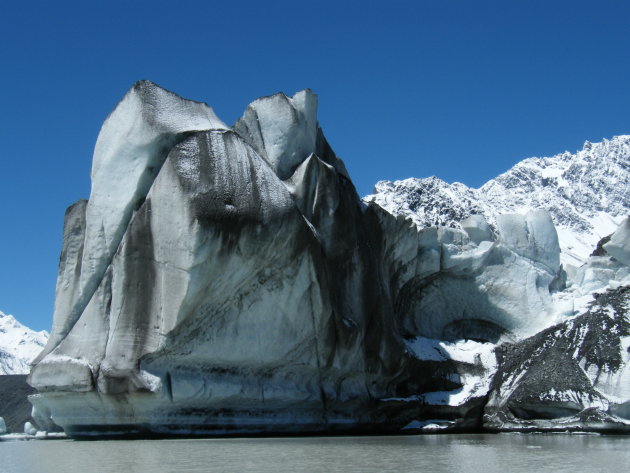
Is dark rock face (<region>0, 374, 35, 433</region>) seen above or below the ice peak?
below

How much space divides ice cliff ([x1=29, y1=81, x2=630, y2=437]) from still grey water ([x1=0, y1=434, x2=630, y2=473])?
6.55 ft

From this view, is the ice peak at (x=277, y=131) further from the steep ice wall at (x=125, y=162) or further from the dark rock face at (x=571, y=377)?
the dark rock face at (x=571, y=377)

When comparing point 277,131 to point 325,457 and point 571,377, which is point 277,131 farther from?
point 325,457

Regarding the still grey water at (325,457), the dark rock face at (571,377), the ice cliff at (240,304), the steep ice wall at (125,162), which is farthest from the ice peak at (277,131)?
the dark rock face at (571,377)

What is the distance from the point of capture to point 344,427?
76.8ft

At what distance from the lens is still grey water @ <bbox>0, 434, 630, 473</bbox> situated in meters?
11.7

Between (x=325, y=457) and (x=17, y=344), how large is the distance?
4653 inches

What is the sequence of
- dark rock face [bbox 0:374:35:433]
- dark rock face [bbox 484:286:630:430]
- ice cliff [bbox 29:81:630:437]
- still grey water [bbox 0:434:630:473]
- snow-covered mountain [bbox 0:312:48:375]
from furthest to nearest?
snow-covered mountain [bbox 0:312:48:375] → dark rock face [bbox 0:374:35:433] → dark rock face [bbox 484:286:630:430] → ice cliff [bbox 29:81:630:437] → still grey water [bbox 0:434:630:473]

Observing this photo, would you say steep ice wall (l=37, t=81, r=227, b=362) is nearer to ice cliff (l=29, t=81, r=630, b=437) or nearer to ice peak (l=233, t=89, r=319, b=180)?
ice cliff (l=29, t=81, r=630, b=437)

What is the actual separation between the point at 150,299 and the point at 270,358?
151 inches

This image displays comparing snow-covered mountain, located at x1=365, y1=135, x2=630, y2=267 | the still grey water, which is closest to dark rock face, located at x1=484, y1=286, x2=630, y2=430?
the still grey water

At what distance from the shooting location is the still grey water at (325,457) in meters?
11.7

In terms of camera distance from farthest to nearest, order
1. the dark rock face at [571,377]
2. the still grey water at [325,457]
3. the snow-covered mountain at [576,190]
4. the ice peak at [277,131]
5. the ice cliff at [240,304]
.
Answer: the snow-covered mountain at [576,190]
the ice peak at [277,131]
the dark rock face at [571,377]
the ice cliff at [240,304]
the still grey water at [325,457]

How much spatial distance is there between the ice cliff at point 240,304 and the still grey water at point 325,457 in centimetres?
200
